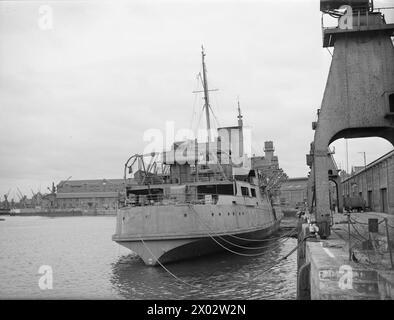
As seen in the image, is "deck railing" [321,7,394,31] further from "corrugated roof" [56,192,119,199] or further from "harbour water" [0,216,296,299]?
"corrugated roof" [56,192,119,199]

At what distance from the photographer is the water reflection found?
515 inches

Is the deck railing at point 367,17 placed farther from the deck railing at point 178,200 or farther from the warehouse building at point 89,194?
the warehouse building at point 89,194

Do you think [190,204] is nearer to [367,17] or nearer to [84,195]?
[367,17]

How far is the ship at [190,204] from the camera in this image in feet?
57.9

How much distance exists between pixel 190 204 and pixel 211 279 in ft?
13.0

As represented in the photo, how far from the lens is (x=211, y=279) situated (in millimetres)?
15180

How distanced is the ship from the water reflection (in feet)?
2.81

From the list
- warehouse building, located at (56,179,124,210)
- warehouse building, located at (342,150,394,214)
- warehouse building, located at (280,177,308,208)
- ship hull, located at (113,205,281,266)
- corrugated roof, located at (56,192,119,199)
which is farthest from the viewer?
warehouse building, located at (56,179,124,210)

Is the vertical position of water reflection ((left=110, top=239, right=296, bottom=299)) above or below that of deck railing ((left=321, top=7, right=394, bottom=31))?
below

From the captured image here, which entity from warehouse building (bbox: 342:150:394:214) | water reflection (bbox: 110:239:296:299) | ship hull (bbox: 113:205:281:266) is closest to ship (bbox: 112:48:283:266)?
ship hull (bbox: 113:205:281:266)

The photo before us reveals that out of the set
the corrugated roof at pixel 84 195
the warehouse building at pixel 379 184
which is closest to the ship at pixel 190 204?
the warehouse building at pixel 379 184
